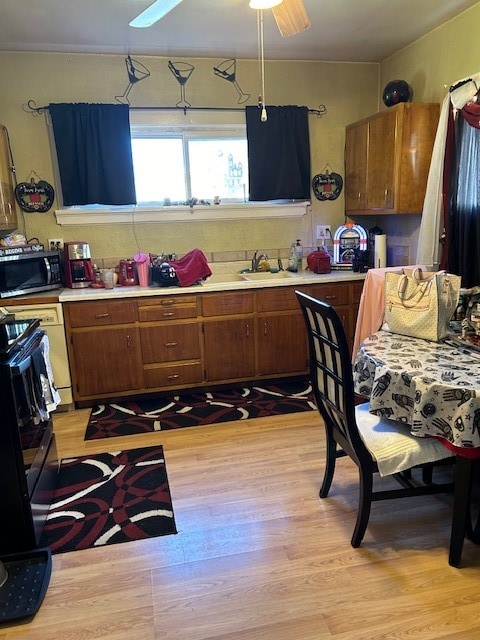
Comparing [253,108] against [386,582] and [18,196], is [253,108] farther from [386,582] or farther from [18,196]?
[386,582]

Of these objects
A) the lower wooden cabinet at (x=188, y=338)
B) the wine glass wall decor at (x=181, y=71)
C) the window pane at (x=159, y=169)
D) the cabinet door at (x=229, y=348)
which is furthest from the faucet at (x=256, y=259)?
the wine glass wall decor at (x=181, y=71)

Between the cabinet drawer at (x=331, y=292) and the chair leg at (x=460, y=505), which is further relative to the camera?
the cabinet drawer at (x=331, y=292)

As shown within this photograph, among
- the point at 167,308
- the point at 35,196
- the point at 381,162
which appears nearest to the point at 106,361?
the point at 167,308

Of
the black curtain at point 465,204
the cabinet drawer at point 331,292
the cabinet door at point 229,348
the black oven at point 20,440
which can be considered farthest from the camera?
the cabinet drawer at point 331,292

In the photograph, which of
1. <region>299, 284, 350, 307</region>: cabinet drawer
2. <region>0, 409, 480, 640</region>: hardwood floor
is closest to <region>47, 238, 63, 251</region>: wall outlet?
<region>299, 284, 350, 307</region>: cabinet drawer

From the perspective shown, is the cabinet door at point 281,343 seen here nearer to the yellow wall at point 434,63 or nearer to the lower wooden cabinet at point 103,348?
the lower wooden cabinet at point 103,348

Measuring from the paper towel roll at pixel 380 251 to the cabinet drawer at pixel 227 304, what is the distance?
3.82ft

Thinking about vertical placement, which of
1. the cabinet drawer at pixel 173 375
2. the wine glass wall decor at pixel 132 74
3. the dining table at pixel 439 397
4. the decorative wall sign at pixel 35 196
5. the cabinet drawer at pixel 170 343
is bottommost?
the cabinet drawer at pixel 173 375

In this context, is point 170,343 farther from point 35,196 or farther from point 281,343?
point 35,196

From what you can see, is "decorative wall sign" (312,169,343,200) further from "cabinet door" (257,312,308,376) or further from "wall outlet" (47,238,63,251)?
"wall outlet" (47,238,63,251)

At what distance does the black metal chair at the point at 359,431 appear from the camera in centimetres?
181

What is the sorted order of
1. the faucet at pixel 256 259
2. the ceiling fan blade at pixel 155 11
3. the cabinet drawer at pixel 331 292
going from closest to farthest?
the ceiling fan blade at pixel 155 11, the cabinet drawer at pixel 331 292, the faucet at pixel 256 259

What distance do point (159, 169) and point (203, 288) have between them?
116 centimetres

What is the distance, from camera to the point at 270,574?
1.85m
